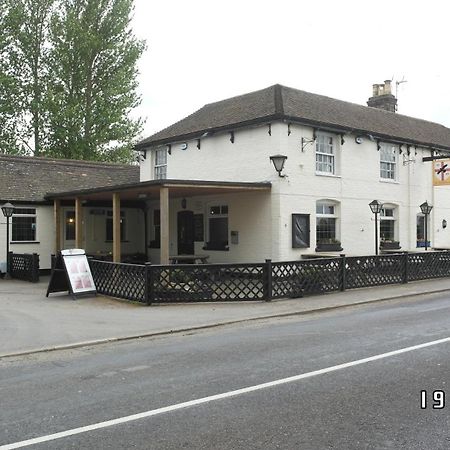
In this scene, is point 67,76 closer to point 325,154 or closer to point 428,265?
point 325,154

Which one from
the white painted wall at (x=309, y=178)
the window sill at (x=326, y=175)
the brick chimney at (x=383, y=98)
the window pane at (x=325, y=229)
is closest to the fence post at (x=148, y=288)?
the white painted wall at (x=309, y=178)

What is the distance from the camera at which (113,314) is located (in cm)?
1221

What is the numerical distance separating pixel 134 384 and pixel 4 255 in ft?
55.9

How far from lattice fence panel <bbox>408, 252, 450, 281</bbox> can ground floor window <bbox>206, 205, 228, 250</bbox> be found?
265 inches

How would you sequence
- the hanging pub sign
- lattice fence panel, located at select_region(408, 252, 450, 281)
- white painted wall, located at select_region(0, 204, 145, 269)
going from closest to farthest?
lattice fence panel, located at select_region(408, 252, 450, 281), white painted wall, located at select_region(0, 204, 145, 269), the hanging pub sign

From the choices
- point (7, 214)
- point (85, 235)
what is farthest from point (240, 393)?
point (85, 235)

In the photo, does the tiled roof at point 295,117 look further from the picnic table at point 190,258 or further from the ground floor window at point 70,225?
the picnic table at point 190,258

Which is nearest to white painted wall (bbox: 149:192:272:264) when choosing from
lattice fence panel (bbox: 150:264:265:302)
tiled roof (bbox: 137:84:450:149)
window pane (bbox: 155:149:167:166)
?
tiled roof (bbox: 137:84:450:149)

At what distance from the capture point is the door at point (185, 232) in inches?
856

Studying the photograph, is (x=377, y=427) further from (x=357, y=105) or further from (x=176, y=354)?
(x=357, y=105)

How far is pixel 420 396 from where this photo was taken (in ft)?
18.4

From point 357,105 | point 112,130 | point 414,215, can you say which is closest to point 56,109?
point 112,130

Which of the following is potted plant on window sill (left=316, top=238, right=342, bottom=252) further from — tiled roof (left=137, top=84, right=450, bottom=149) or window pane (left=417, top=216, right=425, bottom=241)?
window pane (left=417, top=216, right=425, bottom=241)

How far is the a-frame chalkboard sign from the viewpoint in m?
14.7
